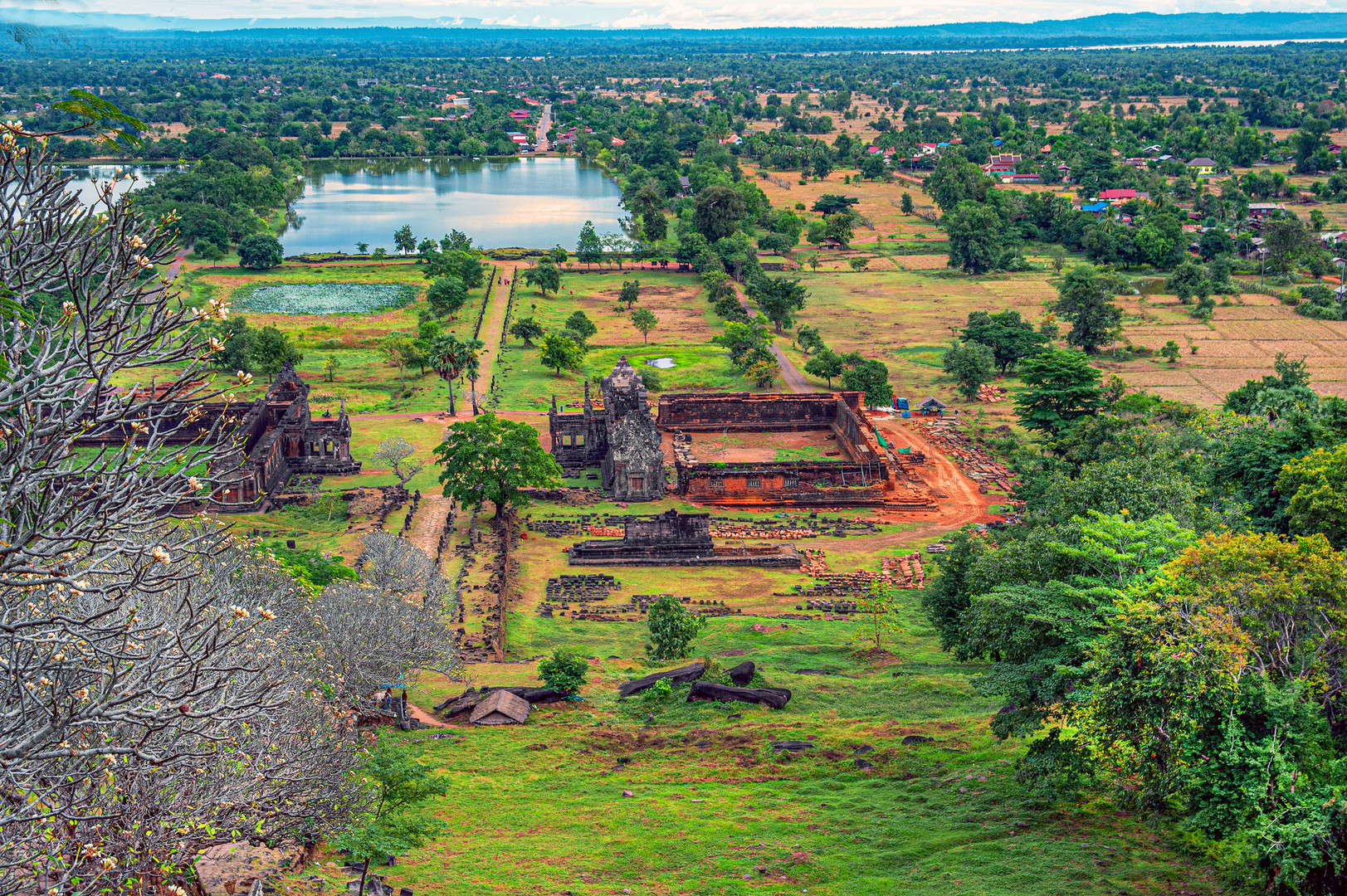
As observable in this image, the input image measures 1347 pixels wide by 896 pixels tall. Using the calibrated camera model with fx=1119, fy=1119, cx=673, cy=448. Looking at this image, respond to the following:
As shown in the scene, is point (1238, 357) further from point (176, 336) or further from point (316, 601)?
point (176, 336)

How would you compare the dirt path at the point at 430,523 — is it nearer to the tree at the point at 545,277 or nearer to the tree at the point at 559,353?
the tree at the point at 559,353

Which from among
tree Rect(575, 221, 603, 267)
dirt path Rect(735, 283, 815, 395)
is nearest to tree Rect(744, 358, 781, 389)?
dirt path Rect(735, 283, 815, 395)

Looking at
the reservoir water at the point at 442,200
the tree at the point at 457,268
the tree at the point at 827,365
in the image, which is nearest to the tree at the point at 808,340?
the tree at the point at 827,365

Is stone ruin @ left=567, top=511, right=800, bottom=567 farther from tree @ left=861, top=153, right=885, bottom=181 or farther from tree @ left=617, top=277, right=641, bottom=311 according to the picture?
tree @ left=861, top=153, right=885, bottom=181

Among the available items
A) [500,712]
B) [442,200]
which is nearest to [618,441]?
[500,712]

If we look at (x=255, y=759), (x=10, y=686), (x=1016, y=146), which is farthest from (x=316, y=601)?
(x=1016, y=146)

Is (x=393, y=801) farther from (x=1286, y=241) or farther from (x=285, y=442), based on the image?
(x=1286, y=241)
